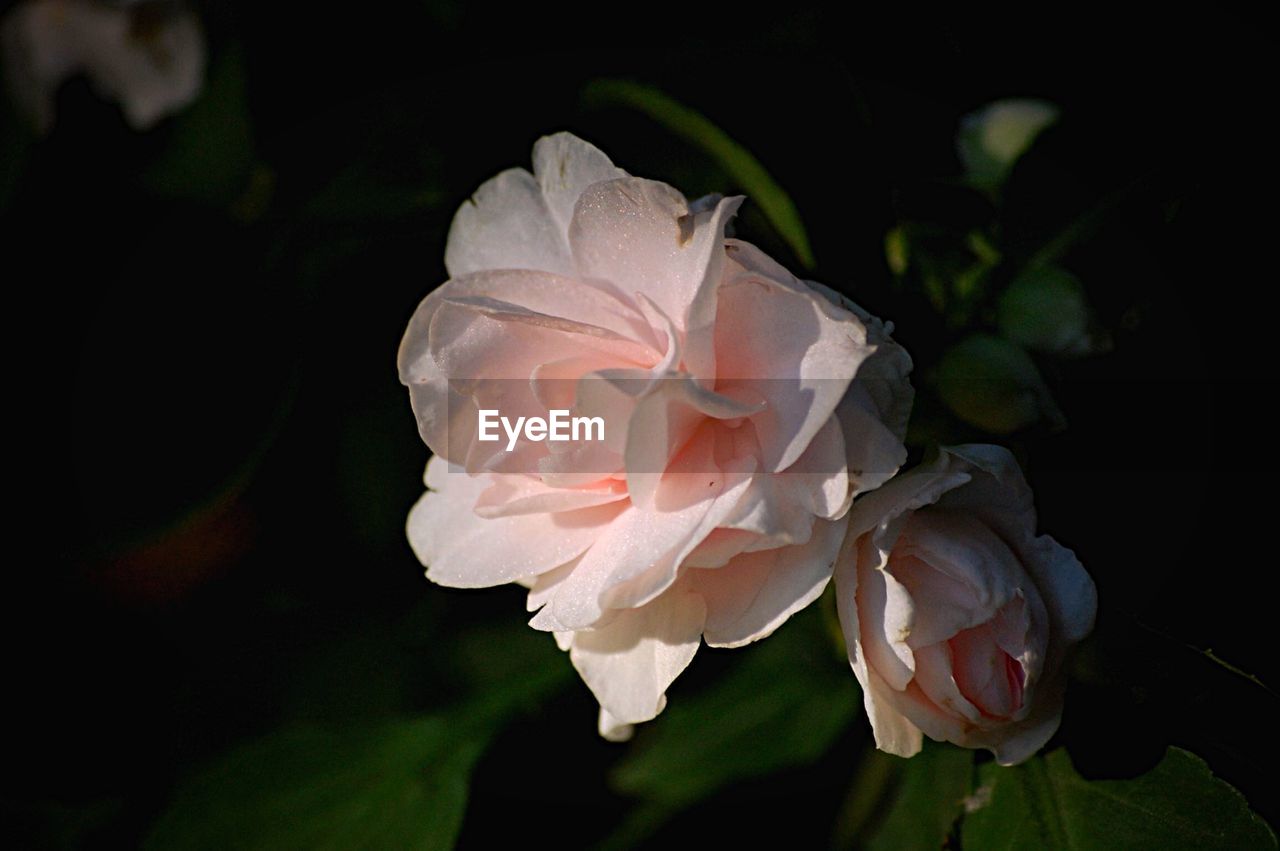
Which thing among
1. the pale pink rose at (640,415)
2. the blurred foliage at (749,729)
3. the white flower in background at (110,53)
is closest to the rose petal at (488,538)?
the pale pink rose at (640,415)

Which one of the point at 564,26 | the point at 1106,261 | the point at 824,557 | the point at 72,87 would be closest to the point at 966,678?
the point at 824,557

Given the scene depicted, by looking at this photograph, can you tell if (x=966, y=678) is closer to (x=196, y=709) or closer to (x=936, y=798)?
(x=936, y=798)

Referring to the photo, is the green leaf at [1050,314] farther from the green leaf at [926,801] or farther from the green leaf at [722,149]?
the green leaf at [926,801]

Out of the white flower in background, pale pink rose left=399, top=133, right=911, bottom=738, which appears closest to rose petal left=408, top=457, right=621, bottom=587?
pale pink rose left=399, top=133, right=911, bottom=738

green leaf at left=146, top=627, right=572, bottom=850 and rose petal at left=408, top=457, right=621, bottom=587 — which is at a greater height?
rose petal at left=408, top=457, right=621, bottom=587

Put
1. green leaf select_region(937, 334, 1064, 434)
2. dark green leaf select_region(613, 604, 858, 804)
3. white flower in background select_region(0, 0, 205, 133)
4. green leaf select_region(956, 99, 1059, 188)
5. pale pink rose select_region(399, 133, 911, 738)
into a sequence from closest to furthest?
pale pink rose select_region(399, 133, 911, 738) < green leaf select_region(937, 334, 1064, 434) < green leaf select_region(956, 99, 1059, 188) < dark green leaf select_region(613, 604, 858, 804) < white flower in background select_region(0, 0, 205, 133)

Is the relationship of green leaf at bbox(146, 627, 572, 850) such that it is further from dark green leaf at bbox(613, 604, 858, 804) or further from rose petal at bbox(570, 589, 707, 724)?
rose petal at bbox(570, 589, 707, 724)
